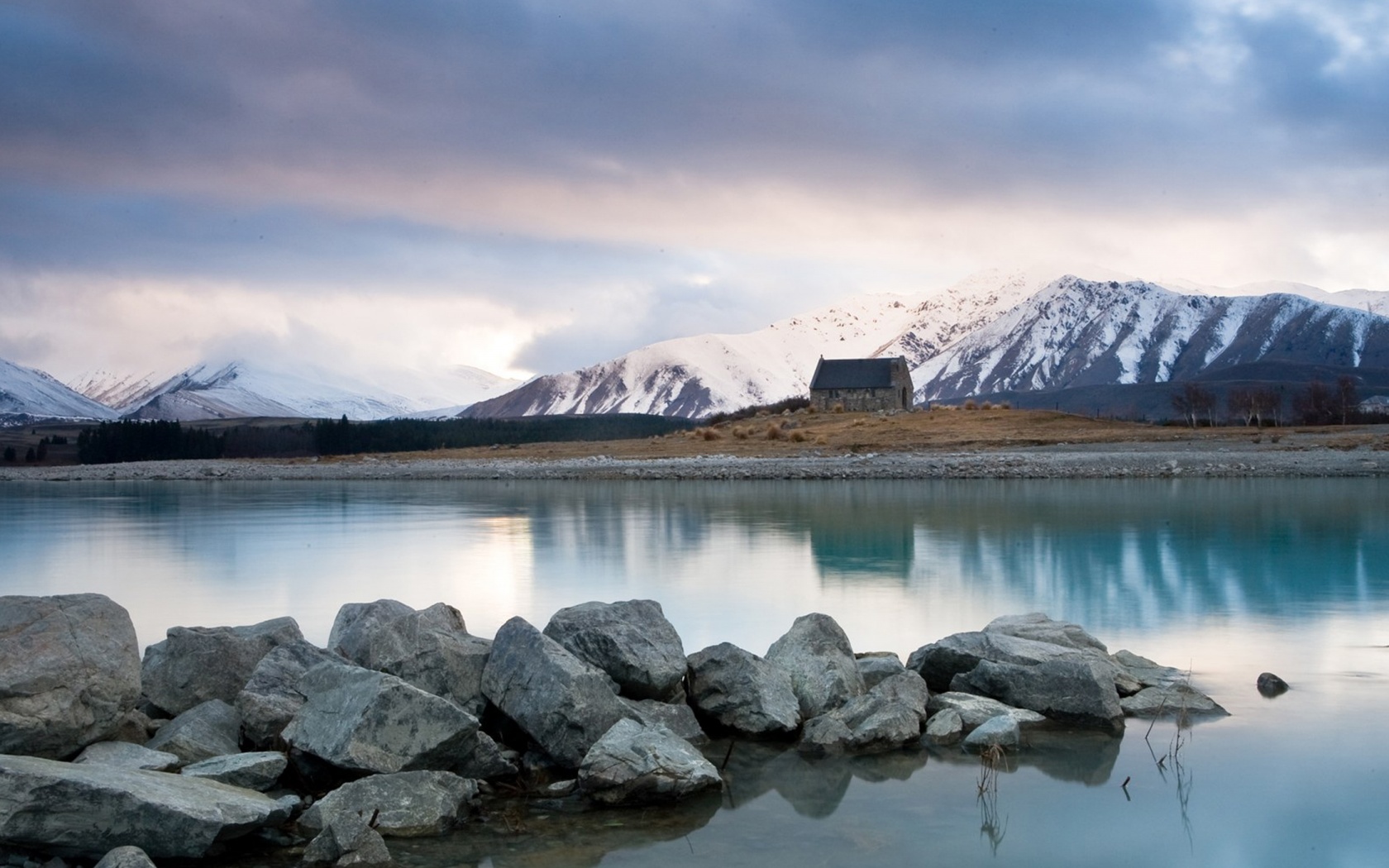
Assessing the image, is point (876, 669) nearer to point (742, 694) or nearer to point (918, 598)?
point (742, 694)

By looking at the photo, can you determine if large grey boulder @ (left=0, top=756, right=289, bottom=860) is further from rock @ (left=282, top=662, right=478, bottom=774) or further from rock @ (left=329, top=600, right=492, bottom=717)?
rock @ (left=329, top=600, right=492, bottom=717)

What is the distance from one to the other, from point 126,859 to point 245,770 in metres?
1.66

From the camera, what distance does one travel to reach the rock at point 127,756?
783 cm

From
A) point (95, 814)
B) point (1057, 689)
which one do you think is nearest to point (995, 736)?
point (1057, 689)

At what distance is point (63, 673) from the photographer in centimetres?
794

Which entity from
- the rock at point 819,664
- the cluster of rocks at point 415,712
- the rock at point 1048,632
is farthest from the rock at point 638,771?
the rock at point 1048,632

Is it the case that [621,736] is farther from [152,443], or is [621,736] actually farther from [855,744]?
[152,443]

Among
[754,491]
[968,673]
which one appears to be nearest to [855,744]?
[968,673]

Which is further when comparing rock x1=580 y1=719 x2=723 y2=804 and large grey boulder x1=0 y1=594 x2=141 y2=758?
rock x1=580 y1=719 x2=723 y2=804

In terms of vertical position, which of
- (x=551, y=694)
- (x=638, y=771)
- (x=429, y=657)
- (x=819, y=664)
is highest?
(x=429, y=657)

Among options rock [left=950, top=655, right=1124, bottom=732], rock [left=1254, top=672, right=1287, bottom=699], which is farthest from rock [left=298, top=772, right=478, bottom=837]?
rock [left=1254, top=672, right=1287, bottom=699]

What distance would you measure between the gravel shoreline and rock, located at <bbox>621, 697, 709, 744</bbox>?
39.4m

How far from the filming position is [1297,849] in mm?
7012

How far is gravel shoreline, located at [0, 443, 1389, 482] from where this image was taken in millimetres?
47281
